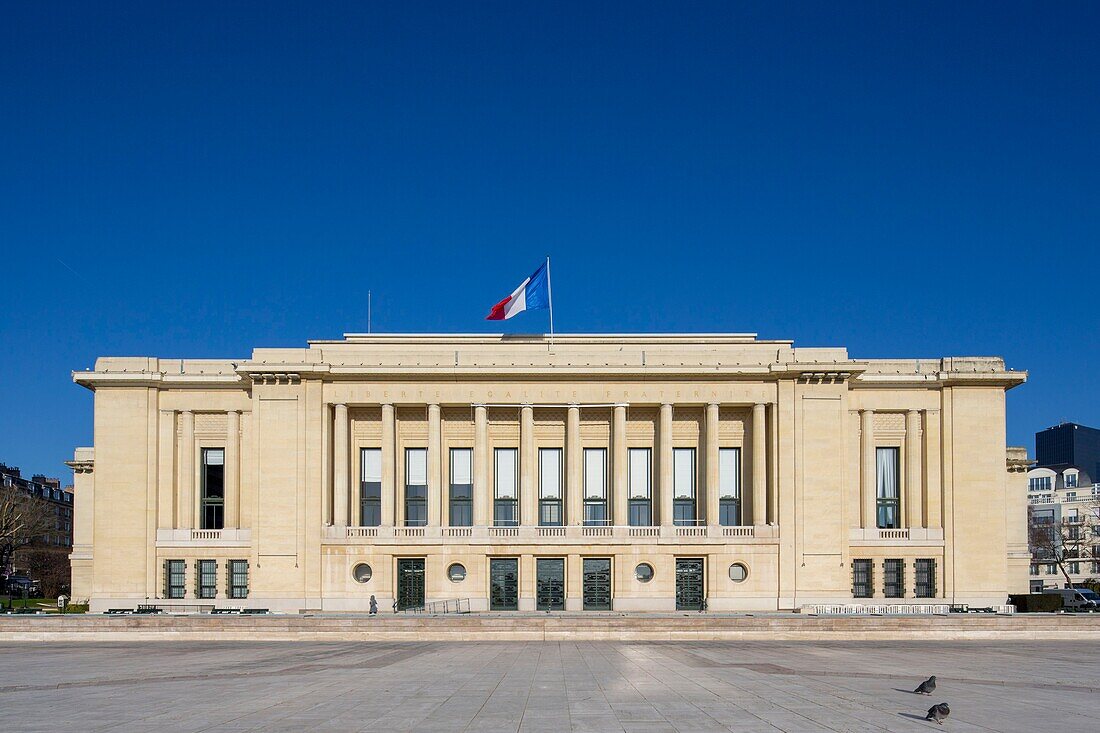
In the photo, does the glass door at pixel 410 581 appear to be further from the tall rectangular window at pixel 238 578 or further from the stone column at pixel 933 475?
the stone column at pixel 933 475

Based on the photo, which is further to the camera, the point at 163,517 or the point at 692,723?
the point at 163,517

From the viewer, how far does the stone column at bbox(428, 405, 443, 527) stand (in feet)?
221

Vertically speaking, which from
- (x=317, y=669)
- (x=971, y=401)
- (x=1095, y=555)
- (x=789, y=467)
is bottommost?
(x=1095, y=555)

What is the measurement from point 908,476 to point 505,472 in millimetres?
26847

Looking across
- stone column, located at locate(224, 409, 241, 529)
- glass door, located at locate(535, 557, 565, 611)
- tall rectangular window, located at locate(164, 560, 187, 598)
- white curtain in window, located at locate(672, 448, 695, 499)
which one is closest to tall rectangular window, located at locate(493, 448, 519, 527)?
glass door, located at locate(535, 557, 565, 611)

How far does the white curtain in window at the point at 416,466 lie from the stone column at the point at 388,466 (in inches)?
67.9

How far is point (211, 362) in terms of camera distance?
69812 mm

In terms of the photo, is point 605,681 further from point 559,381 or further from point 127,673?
point 559,381

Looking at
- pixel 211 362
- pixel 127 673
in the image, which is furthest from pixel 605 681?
pixel 211 362

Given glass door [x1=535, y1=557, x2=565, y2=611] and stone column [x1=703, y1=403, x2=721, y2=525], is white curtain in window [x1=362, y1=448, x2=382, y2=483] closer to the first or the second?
glass door [x1=535, y1=557, x2=565, y2=611]

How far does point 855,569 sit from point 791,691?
4382 cm

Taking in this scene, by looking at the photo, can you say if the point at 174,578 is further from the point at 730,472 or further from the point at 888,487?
the point at 888,487

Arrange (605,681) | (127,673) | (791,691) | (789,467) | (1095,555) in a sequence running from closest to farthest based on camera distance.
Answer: (791,691), (605,681), (127,673), (789,467), (1095,555)

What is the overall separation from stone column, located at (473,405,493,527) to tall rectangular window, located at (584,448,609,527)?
6774mm
